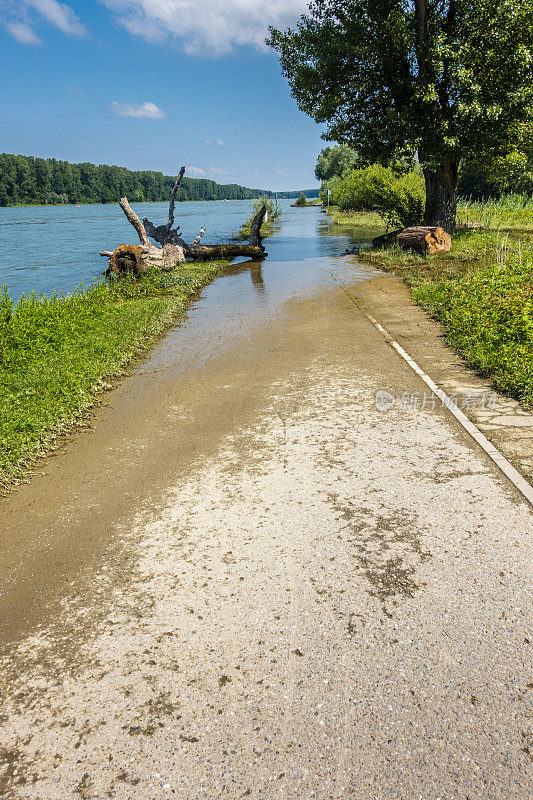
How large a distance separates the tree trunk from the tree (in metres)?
0.04

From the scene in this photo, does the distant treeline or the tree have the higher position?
the distant treeline

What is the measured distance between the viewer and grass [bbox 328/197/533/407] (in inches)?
260

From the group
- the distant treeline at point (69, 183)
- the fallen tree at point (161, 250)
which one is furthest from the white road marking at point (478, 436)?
the distant treeline at point (69, 183)

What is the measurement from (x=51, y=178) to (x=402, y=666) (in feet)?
444

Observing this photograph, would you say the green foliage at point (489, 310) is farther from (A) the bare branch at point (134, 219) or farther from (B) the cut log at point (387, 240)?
(A) the bare branch at point (134, 219)

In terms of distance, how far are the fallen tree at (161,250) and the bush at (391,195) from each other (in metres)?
6.57

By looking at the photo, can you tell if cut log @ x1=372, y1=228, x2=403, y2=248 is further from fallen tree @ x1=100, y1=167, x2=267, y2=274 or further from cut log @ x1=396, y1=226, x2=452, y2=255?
fallen tree @ x1=100, y1=167, x2=267, y2=274

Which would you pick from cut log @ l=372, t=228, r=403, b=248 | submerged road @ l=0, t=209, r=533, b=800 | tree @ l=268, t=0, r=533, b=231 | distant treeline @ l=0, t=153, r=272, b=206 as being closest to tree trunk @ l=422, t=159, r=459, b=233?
tree @ l=268, t=0, r=533, b=231

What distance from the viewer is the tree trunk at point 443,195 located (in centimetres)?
1905

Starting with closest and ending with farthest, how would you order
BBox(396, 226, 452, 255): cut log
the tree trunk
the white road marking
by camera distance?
the white road marking → BBox(396, 226, 452, 255): cut log → the tree trunk

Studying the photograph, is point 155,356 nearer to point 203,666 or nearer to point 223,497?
point 223,497

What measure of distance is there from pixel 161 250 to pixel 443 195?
37.0ft

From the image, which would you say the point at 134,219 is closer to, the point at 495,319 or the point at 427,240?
the point at 427,240

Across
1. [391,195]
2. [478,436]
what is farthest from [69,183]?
[478,436]
